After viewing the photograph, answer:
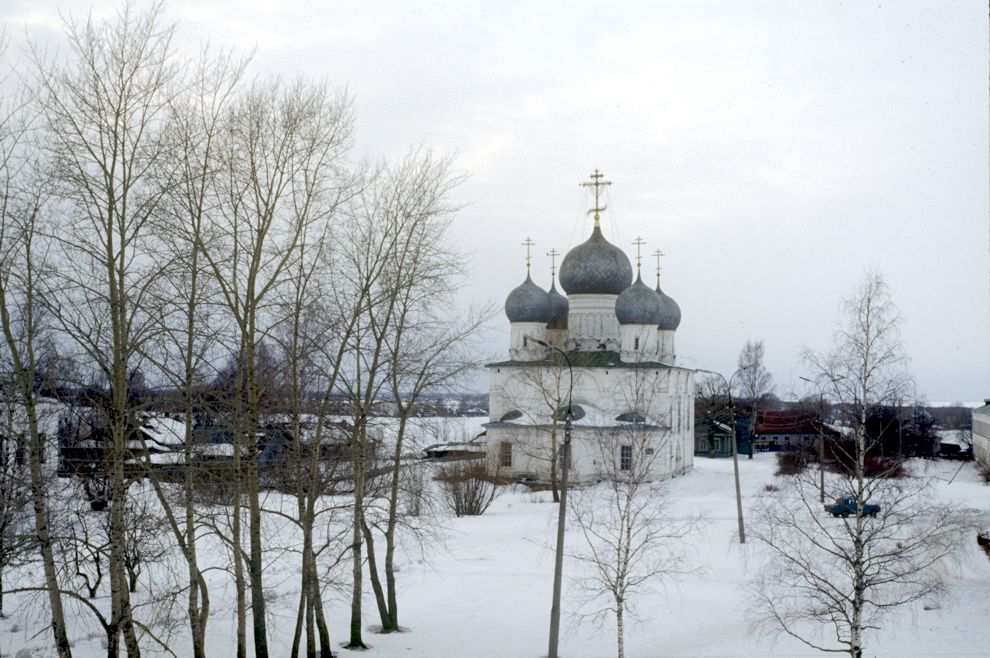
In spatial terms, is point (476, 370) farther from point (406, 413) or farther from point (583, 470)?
point (583, 470)

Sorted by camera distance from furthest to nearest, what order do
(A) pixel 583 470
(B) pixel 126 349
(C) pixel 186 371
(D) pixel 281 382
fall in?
(A) pixel 583 470 → (D) pixel 281 382 → (C) pixel 186 371 → (B) pixel 126 349

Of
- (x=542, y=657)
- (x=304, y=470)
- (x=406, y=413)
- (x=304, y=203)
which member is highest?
(x=304, y=203)

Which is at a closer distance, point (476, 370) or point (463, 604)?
point (476, 370)

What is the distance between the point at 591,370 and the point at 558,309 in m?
5.51

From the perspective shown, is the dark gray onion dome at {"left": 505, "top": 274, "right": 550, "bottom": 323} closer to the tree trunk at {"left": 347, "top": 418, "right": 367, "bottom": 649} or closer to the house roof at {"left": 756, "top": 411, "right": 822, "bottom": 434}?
the house roof at {"left": 756, "top": 411, "right": 822, "bottom": 434}

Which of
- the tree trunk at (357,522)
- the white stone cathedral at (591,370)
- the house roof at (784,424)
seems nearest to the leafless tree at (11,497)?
the tree trunk at (357,522)

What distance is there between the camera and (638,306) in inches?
1618

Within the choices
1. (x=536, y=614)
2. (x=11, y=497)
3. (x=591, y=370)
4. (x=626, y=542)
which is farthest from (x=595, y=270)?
(x=11, y=497)

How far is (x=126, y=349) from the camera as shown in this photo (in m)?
10.7

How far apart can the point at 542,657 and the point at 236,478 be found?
649 centimetres

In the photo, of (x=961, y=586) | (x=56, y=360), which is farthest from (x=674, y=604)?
(x=56, y=360)

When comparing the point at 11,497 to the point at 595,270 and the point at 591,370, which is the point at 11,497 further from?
the point at 595,270

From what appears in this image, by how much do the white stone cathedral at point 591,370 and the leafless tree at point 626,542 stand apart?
6.64 m

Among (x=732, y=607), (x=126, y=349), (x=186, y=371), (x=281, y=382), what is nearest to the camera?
(x=126, y=349)
